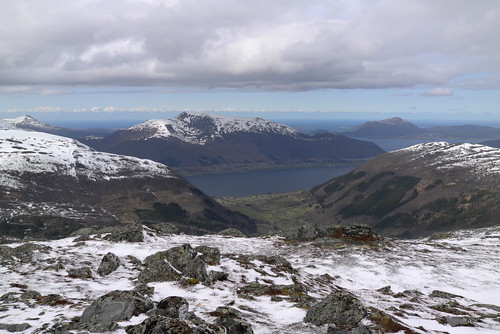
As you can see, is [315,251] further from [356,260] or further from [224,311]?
[224,311]

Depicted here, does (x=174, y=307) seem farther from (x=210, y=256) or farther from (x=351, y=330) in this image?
(x=210, y=256)

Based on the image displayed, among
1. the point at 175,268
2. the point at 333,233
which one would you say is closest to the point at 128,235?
the point at 175,268

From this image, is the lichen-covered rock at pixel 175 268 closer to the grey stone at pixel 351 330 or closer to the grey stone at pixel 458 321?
the grey stone at pixel 351 330

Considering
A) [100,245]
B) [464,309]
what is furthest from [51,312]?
[464,309]

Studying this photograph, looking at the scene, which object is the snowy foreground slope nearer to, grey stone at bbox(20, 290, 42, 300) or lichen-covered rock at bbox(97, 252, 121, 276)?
grey stone at bbox(20, 290, 42, 300)

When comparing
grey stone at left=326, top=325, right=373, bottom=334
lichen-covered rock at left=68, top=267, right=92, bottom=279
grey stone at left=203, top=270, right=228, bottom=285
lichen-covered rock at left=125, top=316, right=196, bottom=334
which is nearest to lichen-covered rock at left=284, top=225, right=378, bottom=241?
grey stone at left=203, top=270, right=228, bottom=285

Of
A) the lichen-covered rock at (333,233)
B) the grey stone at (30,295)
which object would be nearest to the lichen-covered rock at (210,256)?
the grey stone at (30,295)

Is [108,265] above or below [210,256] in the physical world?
above
